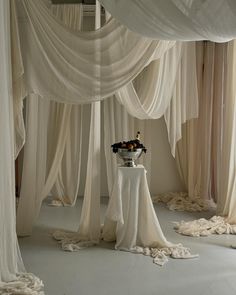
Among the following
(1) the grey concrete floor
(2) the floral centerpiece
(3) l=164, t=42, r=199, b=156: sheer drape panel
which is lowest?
(1) the grey concrete floor

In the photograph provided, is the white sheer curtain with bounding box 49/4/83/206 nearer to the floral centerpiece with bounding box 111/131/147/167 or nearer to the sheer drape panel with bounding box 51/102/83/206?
the sheer drape panel with bounding box 51/102/83/206

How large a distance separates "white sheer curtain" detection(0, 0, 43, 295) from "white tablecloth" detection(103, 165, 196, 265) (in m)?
0.98

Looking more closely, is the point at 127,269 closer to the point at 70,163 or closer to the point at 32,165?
the point at 32,165

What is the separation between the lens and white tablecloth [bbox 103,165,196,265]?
11.6ft

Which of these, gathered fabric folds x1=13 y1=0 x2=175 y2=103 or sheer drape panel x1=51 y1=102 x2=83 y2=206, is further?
sheer drape panel x1=51 y1=102 x2=83 y2=206

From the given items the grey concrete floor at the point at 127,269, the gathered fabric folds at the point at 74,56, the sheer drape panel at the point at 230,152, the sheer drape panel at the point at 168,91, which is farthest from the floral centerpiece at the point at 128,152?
the sheer drape panel at the point at 230,152

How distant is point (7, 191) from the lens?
280 centimetres

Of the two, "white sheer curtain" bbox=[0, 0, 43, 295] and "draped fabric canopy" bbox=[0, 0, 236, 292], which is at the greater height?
"draped fabric canopy" bbox=[0, 0, 236, 292]

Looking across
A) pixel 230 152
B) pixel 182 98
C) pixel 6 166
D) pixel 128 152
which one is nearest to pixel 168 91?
pixel 182 98

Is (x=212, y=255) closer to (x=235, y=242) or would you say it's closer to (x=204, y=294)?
(x=235, y=242)

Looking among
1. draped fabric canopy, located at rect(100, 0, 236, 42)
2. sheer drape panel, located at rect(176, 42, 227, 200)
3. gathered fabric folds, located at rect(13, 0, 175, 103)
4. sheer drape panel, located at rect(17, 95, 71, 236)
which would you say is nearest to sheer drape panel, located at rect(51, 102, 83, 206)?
sheer drape panel, located at rect(17, 95, 71, 236)

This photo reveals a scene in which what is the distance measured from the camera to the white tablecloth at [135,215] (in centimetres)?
353

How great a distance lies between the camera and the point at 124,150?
3.72 metres

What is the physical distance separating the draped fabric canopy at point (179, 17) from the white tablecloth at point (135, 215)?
1331 mm
